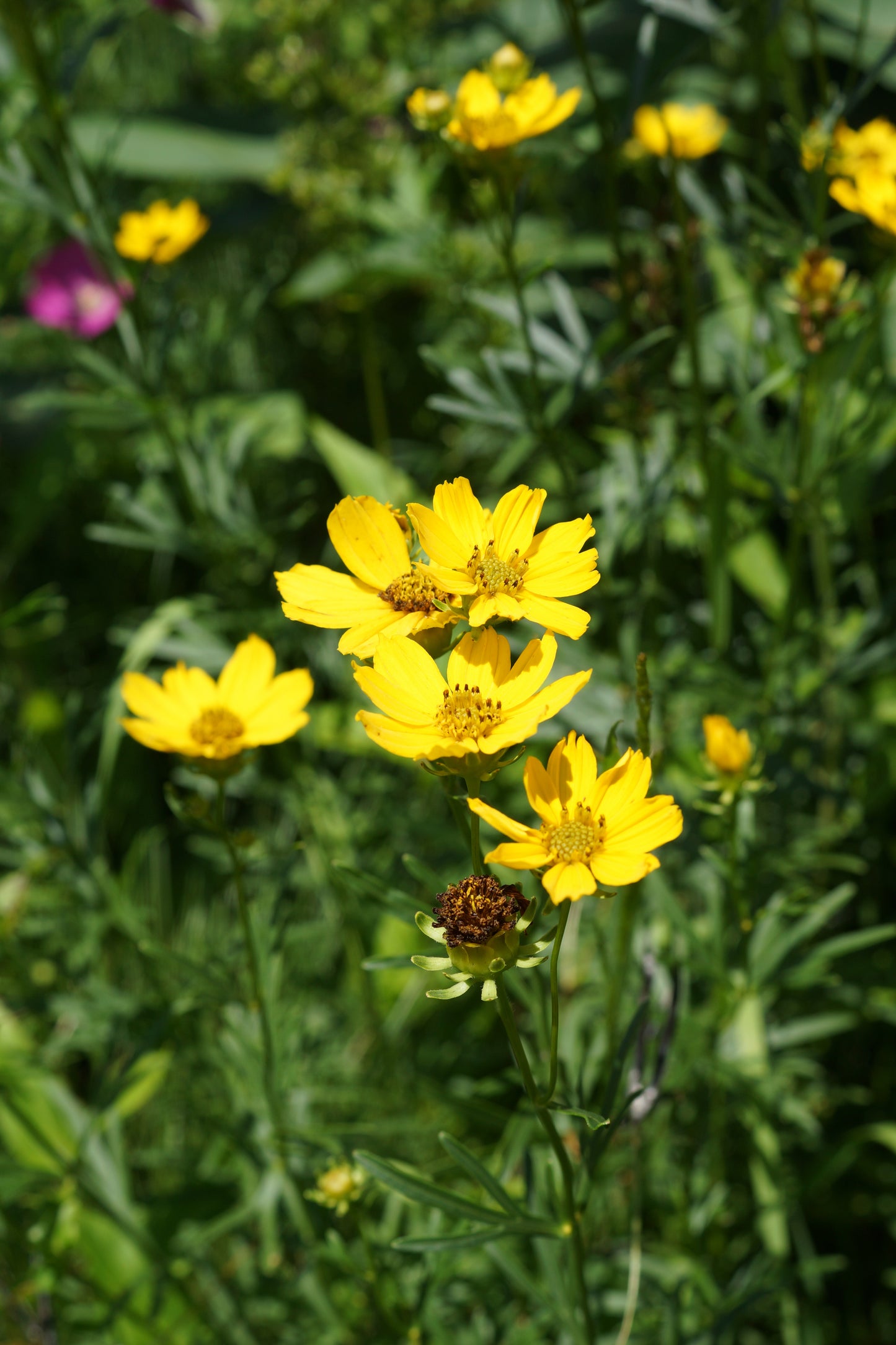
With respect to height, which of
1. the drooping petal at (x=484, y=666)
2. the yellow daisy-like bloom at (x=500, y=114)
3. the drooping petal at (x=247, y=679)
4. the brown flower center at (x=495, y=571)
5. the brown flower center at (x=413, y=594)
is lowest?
the drooping petal at (x=247, y=679)

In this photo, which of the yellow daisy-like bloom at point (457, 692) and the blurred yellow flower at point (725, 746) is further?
the blurred yellow flower at point (725, 746)

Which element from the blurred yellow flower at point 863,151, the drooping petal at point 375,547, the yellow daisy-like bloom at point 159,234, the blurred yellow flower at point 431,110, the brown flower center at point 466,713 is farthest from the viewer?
the yellow daisy-like bloom at point 159,234

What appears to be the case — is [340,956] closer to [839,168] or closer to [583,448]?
[583,448]

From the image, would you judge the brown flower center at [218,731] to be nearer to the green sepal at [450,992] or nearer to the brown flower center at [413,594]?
the brown flower center at [413,594]

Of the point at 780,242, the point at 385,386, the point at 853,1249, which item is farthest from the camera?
the point at 385,386

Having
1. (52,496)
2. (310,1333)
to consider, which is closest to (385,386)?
(52,496)

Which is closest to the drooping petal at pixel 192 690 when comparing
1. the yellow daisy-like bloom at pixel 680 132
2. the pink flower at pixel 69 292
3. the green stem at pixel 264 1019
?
the green stem at pixel 264 1019

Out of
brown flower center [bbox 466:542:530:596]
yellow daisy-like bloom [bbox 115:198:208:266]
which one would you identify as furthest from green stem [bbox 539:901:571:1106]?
yellow daisy-like bloom [bbox 115:198:208:266]
